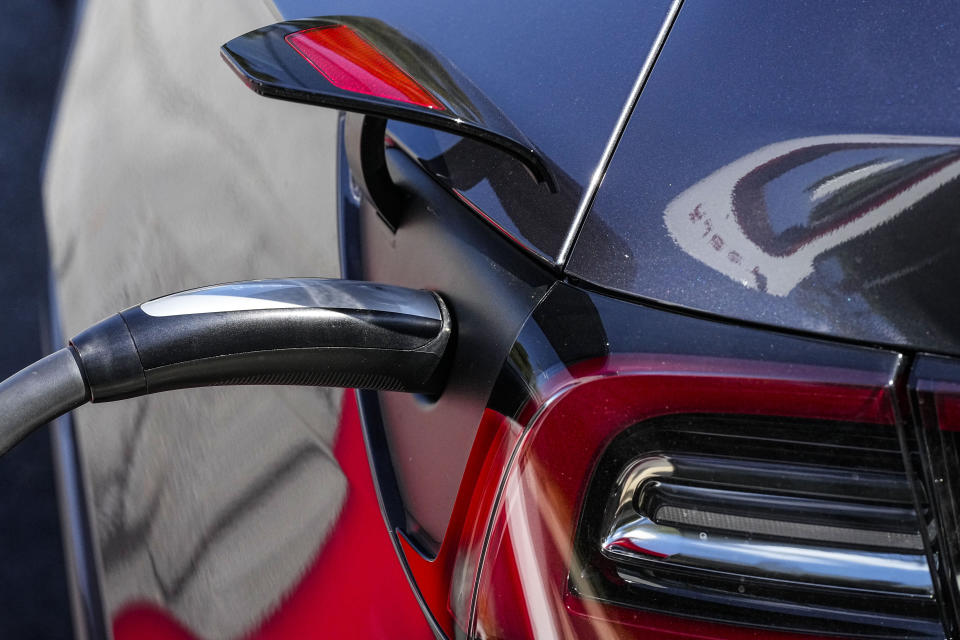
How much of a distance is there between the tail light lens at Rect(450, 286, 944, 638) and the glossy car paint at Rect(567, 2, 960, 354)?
4 centimetres

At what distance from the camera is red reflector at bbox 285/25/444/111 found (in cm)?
90

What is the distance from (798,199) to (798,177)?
2 cm

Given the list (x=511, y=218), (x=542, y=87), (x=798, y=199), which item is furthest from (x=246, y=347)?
(x=798, y=199)

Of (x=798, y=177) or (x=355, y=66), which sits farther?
A: (x=355, y=66)

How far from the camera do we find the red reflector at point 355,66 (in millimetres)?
896

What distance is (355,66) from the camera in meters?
0.94

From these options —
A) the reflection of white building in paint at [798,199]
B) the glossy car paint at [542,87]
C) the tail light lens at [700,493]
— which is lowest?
the tail light lens at [700,493]

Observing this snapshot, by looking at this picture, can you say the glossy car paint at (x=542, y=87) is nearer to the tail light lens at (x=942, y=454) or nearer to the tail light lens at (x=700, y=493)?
the tail light lens at (x=700, y=493)

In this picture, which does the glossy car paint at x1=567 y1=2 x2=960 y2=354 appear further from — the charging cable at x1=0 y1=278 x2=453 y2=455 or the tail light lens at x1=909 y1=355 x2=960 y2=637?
the charging cable at x1=0 y1=278 x2=453 y2=455

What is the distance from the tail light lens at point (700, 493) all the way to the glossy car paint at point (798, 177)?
0.14 ft

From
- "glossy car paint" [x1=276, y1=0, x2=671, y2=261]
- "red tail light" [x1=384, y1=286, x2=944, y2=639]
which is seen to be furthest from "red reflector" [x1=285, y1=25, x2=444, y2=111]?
"red tail light" [x1=384, y1=286, x2=944, y2=639]

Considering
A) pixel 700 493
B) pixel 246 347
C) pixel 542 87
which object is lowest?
pixel 700 493

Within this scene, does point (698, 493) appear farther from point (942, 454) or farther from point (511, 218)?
point (511, 218)

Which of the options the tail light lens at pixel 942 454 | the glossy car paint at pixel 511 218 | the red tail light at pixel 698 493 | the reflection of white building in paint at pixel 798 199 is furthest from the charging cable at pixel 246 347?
the tail light lens at pixel 942 454
